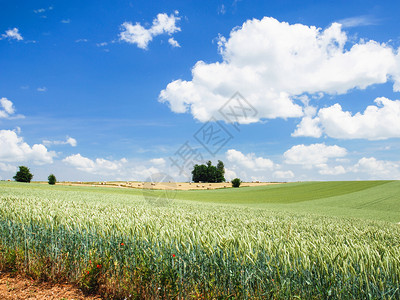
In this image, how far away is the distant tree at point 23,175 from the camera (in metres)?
66.6

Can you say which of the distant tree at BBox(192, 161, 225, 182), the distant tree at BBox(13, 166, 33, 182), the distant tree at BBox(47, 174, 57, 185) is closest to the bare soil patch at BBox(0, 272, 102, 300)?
the distant tree at BBox(47, 174, 57, 185)

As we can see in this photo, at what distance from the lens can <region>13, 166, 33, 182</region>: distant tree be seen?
2621 inches

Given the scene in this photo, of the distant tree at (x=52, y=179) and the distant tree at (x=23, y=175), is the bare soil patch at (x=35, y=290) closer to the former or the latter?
the distant tree at (x=52, y=179)

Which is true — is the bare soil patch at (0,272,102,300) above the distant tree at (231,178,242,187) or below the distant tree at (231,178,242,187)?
above

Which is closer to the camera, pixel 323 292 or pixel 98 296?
pixel 323 292

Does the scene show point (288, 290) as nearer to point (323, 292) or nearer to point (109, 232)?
point (323, 292)

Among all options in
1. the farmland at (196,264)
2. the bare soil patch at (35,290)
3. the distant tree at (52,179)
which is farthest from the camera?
the distant tree at (52,179)

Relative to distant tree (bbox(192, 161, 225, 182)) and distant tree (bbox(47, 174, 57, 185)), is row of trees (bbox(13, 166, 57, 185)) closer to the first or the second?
distant tree (bbox(47, 174, 57, 185))

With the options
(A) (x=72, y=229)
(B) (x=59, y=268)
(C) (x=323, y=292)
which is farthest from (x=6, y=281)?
(C) (x=323, y=292)

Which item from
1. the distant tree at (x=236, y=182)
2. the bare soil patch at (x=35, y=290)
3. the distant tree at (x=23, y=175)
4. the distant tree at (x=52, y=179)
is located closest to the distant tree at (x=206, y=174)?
the distant tree at (x=236, y=182)

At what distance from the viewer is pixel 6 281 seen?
464cm

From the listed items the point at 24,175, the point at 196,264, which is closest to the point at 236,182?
the point at 24,175

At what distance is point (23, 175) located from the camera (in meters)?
67.0

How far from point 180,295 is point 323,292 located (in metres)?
1.75
